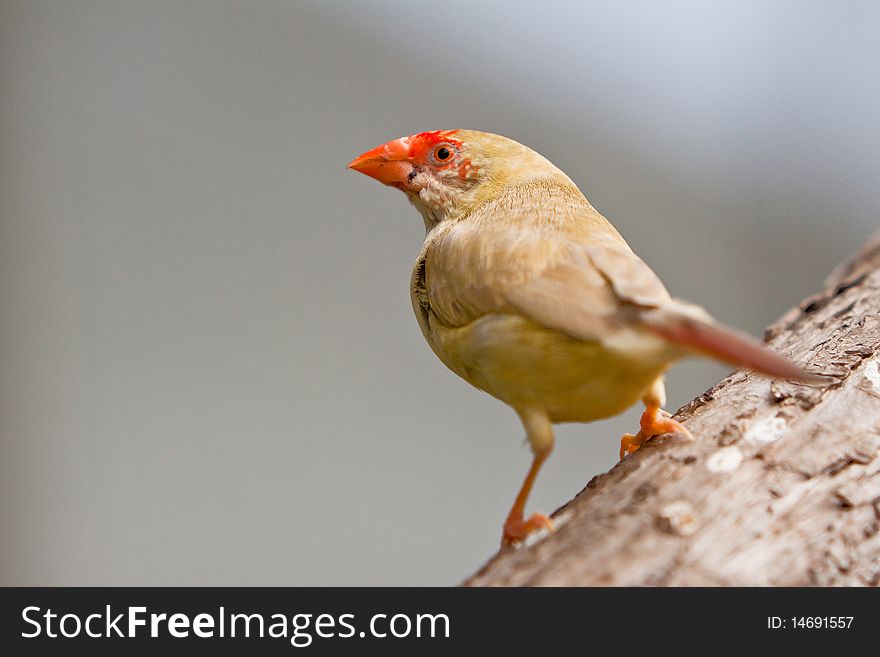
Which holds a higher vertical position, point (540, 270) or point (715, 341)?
point (540, 270)

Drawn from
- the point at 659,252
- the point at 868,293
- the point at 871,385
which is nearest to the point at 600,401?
the point at 871,385

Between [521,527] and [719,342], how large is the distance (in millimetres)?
720

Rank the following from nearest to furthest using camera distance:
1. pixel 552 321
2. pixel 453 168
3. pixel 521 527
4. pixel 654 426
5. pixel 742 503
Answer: pixel 742 503
pixel 552 321
pixel 521 527
pixel 654 426
pixel 453 168

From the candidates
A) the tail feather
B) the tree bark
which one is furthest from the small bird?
the tree bark

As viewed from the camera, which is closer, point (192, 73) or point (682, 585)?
point (682, 585)

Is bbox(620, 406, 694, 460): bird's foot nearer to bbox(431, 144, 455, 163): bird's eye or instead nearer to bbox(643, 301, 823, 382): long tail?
bbox(643, 301, 823, 382): long tail

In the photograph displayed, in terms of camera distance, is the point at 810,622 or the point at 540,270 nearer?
the point at 810,622

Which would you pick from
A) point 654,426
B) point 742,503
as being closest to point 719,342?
point 742,503

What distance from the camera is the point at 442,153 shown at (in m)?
2.93

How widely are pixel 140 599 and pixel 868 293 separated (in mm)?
2989

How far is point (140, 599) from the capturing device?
2.08 metres

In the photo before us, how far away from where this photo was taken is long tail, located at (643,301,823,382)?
178cm

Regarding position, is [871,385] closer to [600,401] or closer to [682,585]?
[600,401]

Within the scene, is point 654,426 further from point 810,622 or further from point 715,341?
point 810,622
